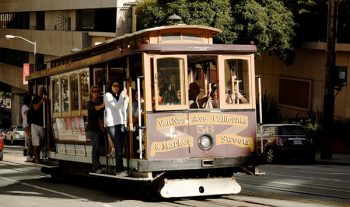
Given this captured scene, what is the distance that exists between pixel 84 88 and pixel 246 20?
20.0m

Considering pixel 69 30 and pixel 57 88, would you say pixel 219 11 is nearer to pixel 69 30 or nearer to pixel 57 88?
pixel 57 88

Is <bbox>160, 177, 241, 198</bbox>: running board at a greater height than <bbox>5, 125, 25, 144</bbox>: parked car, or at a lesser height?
greater

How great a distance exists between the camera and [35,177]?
19797 millimetres

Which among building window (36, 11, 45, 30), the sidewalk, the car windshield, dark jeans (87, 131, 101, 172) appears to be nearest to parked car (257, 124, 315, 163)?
the car windshield

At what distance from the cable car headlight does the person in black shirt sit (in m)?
2.36

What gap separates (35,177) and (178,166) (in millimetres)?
8260

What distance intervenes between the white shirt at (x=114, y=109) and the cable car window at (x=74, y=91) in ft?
8.17

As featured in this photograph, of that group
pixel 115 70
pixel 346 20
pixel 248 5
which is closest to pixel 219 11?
pixel 248 5

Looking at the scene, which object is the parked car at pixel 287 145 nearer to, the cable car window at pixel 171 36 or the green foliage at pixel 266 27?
the green foliage at pixel 266 27

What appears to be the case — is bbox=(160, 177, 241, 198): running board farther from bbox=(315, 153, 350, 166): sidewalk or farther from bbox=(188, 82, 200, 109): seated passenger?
bbox=(315, 153, 350, 166): sidewalk

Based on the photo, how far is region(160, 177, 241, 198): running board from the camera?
12.7 m

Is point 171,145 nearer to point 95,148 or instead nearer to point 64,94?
point 95,148

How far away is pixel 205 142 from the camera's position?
1294 centimetres

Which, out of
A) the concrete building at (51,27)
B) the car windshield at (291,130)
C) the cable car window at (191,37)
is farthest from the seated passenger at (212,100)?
the concrete building at (51,27)
